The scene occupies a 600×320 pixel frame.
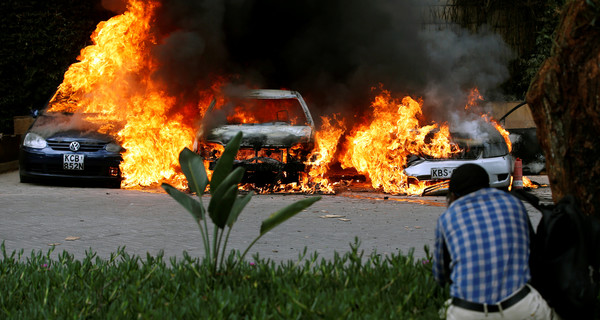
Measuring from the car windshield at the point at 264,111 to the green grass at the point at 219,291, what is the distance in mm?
7041

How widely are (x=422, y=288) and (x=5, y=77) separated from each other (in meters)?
16.6

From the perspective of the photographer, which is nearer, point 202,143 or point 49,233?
point 49,233

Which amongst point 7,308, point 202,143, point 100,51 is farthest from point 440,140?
point 7,308

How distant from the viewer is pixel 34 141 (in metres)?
12.1

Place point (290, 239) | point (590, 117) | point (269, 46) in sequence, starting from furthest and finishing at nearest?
point (269, 46), point (290, 239), point (590, 117)

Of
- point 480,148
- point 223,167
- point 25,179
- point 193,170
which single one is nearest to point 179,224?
point 193,170

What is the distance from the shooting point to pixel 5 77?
18.4 m

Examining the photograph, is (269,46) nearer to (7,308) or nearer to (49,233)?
(49,233)

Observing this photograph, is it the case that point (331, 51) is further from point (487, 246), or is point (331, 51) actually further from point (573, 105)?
point (487, 246)

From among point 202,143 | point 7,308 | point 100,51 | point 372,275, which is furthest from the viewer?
point 100,51

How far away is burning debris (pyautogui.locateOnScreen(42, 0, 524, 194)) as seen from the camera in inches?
457

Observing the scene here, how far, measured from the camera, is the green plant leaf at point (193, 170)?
15.7 ft

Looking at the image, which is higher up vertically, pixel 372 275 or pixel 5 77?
pixel 5 77

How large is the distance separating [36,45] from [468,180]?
16.8 meters
